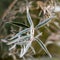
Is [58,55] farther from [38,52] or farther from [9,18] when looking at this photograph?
[9,18]

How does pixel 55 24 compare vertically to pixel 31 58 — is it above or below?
above

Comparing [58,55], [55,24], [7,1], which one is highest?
[7,1]

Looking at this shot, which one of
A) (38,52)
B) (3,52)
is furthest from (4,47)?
(38,52)

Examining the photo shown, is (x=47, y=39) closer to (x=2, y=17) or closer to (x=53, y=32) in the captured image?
(x=53, y=32)

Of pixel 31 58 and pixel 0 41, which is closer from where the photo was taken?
pixel 0 41

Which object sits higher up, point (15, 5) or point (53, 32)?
point (15, 5)

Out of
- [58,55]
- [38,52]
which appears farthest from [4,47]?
[58,55]

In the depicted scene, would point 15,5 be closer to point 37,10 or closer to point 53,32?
point 37,10

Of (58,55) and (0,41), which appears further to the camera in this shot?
(58,55)
